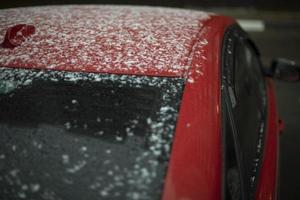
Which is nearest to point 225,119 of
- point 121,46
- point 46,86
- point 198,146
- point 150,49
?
point 198,146

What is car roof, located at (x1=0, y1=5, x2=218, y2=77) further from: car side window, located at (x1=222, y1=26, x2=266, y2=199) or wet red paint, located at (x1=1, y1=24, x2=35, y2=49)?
car side window, located at (x1=222, y1=26, x2=266, y2=199)

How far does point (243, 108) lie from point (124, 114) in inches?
31.4

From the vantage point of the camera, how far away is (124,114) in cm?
137

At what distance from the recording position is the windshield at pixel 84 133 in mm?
1213

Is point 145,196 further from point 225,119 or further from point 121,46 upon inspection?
point 121,46

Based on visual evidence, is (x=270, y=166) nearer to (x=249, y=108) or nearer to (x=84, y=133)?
(x=249, y=108)

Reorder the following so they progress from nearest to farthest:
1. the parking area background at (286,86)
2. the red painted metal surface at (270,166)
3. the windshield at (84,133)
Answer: the windshield at (84,133)
the red painted metal surface at (270,166)
the parking area background at (286,86)

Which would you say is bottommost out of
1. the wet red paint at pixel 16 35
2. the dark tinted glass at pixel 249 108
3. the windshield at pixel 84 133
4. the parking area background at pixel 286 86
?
the parking area background at pixel 286 86

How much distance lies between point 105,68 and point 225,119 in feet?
1.65

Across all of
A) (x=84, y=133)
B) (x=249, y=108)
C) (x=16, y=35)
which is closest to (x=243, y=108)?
(x=249, y=108)

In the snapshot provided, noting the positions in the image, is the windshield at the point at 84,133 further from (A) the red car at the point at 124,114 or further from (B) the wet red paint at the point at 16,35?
(B) the wet red paint at the point at 16,35

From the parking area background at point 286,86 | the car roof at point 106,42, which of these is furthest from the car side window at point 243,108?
the parking area background at point 286,86

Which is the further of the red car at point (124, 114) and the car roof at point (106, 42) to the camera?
the car roof at point (106, 42)

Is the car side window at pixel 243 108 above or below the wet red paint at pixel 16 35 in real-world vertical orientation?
below
